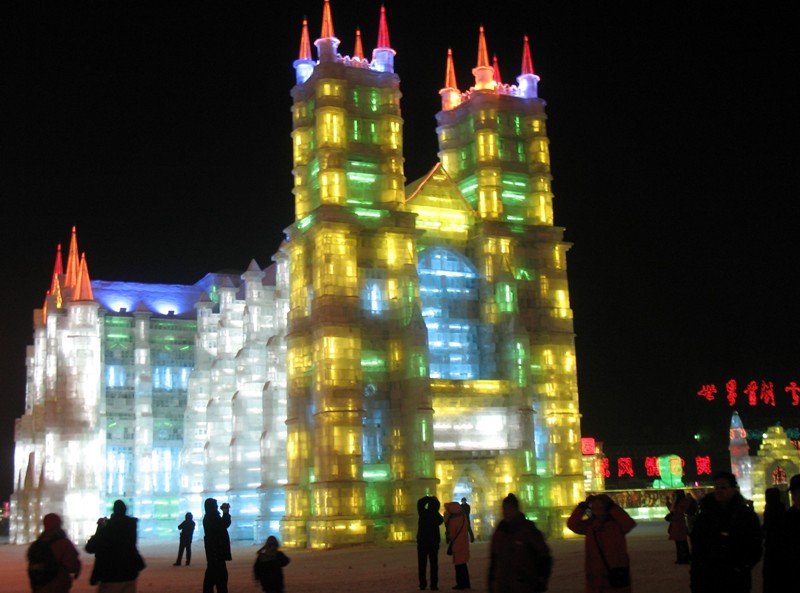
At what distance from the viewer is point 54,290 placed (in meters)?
68.1

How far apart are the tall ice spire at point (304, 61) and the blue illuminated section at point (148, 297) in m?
24.4

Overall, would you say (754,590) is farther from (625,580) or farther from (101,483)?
(101,483)

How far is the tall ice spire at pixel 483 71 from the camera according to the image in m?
54.0

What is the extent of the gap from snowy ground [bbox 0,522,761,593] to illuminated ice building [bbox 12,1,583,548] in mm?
6552

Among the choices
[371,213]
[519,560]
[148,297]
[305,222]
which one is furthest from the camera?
[148,297]

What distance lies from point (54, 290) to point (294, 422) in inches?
1093

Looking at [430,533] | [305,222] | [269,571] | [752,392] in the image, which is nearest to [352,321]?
[305,222]

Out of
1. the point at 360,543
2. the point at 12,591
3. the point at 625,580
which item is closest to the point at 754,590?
the point at 625,580

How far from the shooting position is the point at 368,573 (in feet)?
93.8

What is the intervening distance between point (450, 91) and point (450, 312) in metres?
13.1

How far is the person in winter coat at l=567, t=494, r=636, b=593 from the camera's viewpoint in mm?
11273

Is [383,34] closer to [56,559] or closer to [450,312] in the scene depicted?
[450,312]

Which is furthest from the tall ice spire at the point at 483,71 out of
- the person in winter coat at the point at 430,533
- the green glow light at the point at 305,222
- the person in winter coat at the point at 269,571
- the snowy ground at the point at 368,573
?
the person in winter coat at the point at 269,571

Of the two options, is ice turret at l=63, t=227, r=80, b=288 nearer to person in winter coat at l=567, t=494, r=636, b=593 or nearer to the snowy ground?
the snowy ground
